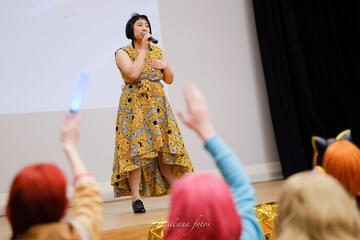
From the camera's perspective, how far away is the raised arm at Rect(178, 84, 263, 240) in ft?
2.94

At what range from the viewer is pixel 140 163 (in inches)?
109

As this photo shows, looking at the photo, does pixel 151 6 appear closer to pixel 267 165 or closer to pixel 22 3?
pixel 22 3

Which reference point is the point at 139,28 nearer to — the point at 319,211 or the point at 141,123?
the point at 141,123

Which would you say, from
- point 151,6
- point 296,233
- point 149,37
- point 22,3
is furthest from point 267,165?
point 296,233

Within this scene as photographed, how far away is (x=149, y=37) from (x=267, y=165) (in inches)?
98.7

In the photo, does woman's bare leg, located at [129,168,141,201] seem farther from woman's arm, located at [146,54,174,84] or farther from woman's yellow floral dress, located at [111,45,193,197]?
woman's arm, located at [146,54,174,84]

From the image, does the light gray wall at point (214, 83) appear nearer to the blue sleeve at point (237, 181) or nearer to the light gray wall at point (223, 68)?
the light gray wall at point (223, 68)

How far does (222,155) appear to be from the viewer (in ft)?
2.98

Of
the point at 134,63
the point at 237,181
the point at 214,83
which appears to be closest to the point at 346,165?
the point at 237,181

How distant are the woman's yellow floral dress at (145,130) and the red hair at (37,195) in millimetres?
1930

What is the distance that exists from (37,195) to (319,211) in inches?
20.5

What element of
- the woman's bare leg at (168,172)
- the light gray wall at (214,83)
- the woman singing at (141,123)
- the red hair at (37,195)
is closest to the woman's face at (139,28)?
the woman singing at (141,123)

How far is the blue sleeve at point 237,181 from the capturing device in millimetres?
911

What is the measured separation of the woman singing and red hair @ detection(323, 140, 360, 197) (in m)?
1.77
